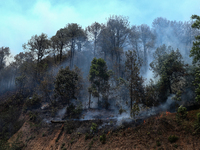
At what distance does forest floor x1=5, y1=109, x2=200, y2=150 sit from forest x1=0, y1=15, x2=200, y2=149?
6.58 feet

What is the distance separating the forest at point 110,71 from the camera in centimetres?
1565

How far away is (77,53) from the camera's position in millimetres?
42562

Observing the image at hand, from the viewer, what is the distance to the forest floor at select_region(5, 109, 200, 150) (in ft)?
34.1

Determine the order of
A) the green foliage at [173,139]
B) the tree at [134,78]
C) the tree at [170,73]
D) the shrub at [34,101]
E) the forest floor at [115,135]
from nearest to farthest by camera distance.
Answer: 1. the green foliage at [173,139]
2. the forest floor at [115,135]
3. the tree at [134,78]
4. the tree at [170,73]
5. the shrub at [34,101]

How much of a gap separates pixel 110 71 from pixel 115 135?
→ 1189cm

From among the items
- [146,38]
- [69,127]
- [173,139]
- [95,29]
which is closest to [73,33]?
[95,29]

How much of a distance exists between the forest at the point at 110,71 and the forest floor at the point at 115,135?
2.01m

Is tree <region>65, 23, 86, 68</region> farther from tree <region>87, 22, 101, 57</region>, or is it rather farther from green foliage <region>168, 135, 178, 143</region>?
green foliage <region>168, 135, 178, 143</region>

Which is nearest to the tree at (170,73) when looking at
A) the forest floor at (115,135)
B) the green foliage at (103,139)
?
the forest floor at (115,135)

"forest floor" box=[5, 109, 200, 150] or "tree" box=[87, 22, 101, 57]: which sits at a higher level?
"tree" box=[87, 22, 101, 57]

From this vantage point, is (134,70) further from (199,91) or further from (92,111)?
(92,111)

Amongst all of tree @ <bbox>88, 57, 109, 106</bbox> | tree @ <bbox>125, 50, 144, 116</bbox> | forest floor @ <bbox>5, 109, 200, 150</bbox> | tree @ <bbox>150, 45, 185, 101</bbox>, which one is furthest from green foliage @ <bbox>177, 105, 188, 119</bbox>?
tree @ <bbox>88, 57, 109, 106</bbox>

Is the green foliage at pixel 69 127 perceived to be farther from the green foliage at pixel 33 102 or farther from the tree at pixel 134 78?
the green foliage at pixel 33 102

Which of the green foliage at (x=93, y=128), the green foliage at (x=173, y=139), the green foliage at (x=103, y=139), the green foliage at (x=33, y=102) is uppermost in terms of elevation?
the green foliage at (x=33, y=102)
